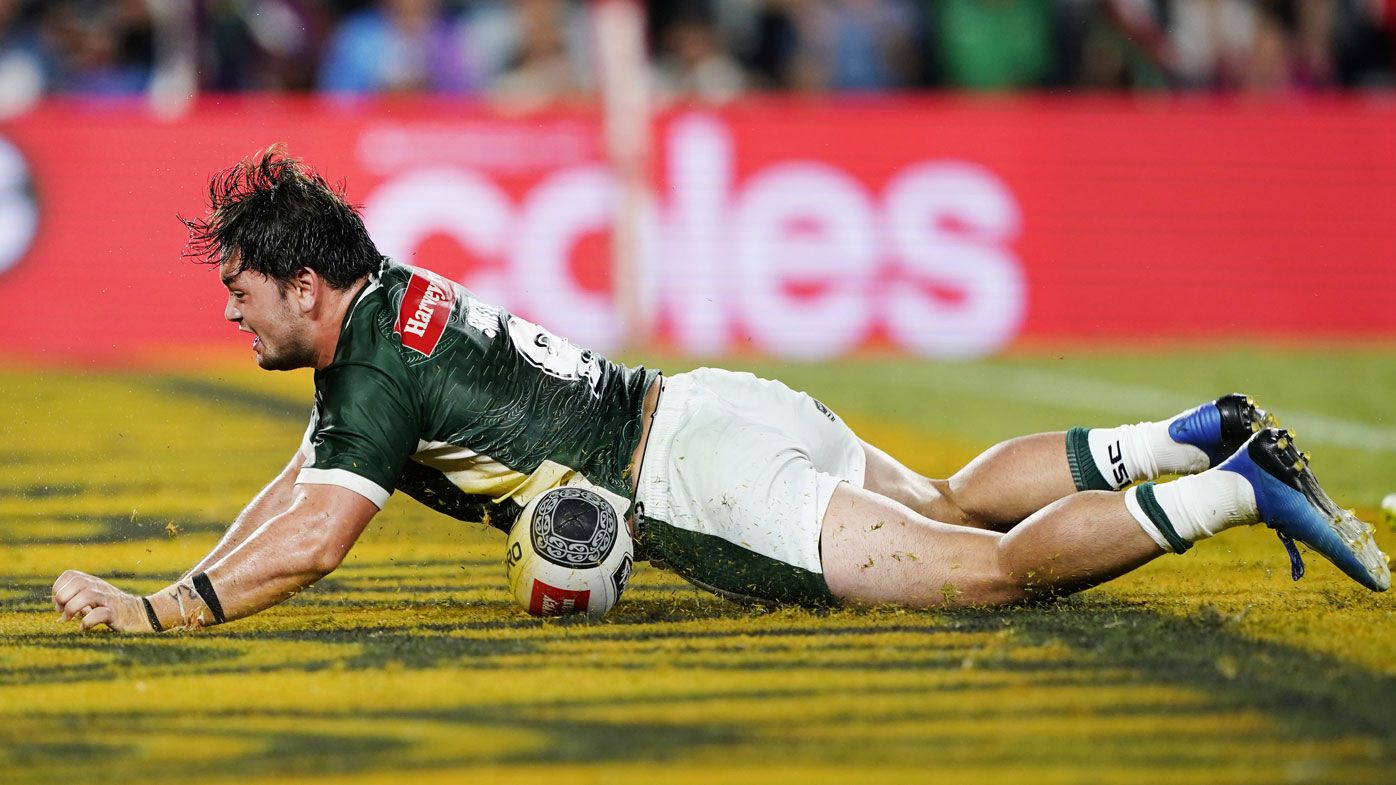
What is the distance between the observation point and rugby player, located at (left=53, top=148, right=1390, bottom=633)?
529 cm

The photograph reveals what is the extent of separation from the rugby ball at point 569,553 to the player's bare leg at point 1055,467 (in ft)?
3.23

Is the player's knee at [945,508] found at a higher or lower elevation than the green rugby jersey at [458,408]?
lower

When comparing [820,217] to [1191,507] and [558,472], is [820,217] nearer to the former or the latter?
[558,472]

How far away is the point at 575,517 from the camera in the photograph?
5.47 m

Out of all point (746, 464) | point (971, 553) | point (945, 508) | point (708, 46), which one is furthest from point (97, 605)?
point (708, 46)

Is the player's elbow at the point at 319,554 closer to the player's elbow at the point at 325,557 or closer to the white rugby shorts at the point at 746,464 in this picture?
the player's elbow at the point at 325,557

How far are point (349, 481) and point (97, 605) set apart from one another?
82cm

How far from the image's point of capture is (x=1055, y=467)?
6141 mm

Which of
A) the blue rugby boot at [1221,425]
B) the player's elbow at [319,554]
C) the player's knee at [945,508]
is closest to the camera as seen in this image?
the player's elbow at [319,554]

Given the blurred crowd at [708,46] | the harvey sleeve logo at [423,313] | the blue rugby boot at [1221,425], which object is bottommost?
the blue rugby boot at [1221,425]

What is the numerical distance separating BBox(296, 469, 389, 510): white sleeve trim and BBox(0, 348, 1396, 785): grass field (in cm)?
43

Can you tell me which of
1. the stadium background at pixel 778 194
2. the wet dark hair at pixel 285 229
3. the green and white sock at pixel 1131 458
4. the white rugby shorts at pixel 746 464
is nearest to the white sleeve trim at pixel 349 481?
the wet dark hair at pixel 285 229

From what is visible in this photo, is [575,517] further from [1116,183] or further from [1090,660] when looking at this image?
[1116,183]

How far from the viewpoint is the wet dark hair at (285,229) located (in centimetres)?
546
